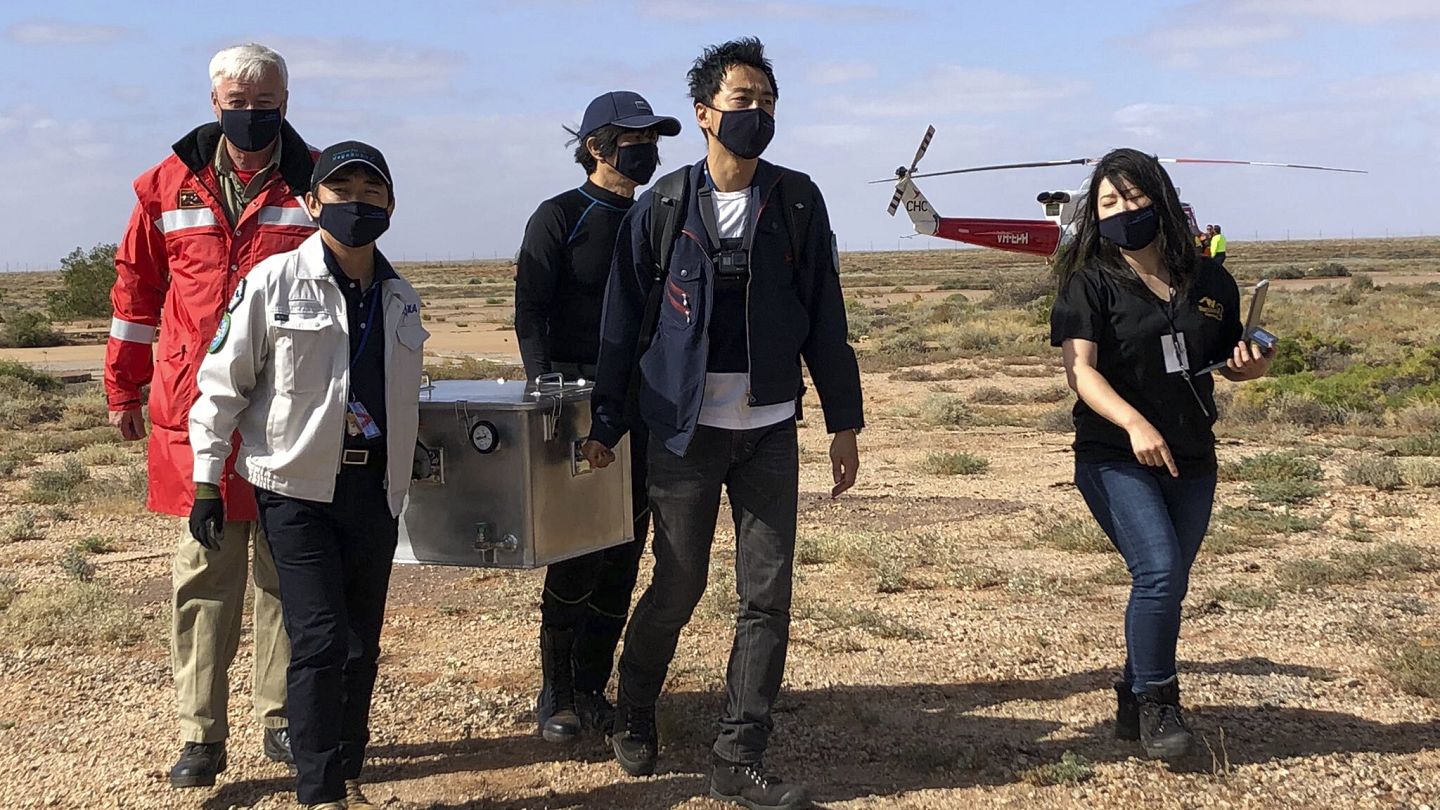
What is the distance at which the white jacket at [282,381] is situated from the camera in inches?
148

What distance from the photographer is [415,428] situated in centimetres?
398

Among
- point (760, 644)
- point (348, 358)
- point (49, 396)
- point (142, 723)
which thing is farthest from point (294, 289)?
point (49, 396)

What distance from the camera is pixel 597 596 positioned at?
4871 mm

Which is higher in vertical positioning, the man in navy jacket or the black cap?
the black cap

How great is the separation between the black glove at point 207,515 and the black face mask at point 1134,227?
9.22 feet

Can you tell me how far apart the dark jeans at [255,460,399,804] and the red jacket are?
57 centimetres

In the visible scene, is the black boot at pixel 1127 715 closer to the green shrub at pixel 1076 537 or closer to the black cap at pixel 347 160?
the black cap at pixel 347 160

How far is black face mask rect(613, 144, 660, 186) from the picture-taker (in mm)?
4598

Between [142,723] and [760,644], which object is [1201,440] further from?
[142,723]

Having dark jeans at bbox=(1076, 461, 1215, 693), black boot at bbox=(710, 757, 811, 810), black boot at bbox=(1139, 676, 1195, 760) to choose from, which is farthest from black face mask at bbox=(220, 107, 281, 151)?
black boot at bbox=(1139, 676, 1195, 760)

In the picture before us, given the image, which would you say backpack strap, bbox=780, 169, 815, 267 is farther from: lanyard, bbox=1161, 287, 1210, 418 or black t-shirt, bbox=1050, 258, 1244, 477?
lanyard, bbox=1161, 287, 1210, 418

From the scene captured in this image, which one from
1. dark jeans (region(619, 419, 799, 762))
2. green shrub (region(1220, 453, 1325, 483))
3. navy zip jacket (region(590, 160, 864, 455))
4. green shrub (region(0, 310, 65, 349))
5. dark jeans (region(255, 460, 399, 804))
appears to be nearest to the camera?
dark jeans (region(255, 460, 399, 804))

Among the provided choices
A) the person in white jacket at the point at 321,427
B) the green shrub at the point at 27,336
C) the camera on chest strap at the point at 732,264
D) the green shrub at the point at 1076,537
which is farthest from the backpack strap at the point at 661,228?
the green shrub at the point at 27,336

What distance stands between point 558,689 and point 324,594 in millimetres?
1312
